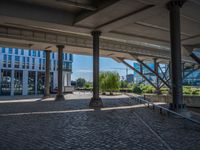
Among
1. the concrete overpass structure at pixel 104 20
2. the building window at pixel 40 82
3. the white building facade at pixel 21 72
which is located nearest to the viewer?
the concrete overpass structure at pixel 104 20

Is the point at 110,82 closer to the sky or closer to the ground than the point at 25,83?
closer to the sky

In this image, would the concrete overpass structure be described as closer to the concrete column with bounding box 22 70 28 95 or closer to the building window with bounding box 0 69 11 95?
the building window with bounding box 0 69 11 95

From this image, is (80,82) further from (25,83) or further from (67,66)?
(25,83)

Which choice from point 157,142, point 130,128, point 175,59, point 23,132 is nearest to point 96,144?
point 157,142

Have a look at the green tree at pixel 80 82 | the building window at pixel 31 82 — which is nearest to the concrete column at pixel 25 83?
Result: the building window at pixel 31 82

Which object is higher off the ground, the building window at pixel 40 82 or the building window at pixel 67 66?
the building window at pixel 67 66

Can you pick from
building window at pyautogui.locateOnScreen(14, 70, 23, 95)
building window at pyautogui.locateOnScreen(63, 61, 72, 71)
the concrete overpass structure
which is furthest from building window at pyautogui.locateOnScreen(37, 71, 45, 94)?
the concrete overpass structure

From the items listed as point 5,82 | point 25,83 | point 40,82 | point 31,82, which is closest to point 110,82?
point 40,82

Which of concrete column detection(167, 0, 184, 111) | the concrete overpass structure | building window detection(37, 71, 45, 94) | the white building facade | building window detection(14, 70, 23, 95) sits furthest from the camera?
building window detection(37, 71, 45, 94)

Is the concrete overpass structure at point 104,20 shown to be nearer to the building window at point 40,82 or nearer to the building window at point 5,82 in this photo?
the building window at point 5,82

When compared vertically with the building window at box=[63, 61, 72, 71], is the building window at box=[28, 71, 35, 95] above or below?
below

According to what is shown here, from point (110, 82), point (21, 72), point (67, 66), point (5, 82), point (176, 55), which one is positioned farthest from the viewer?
point (67, 66)

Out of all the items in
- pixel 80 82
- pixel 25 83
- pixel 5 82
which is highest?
pixel 80 82

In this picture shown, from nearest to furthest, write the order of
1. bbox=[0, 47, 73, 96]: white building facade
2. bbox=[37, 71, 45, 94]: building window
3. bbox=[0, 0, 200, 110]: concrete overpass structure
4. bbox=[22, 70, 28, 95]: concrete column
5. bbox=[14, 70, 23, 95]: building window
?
bbox=[0, 0, 200, 110]: concrete overpass structure < bbox=[0, 47, 73, 96]: white building facade < bbox=[14, 70, 23, 95]: building window < bbox=[22, 70, 28, 95]: concrete column < bbox=[37, 71, 45, 94]: building window
